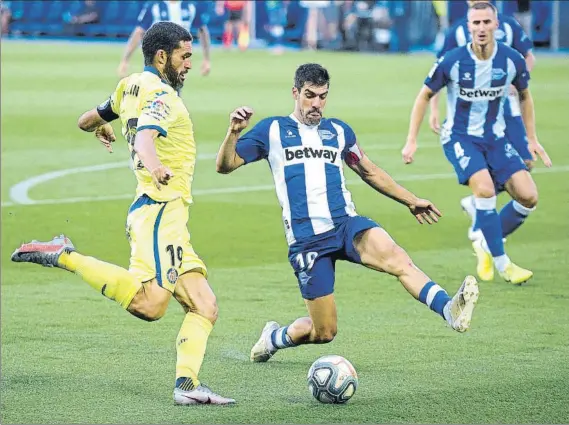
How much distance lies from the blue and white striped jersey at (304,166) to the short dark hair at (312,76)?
10.7 inches

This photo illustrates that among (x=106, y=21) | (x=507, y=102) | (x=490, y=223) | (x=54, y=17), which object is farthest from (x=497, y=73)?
(x=54, y=17)

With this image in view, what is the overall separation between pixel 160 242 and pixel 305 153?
3.65 feet

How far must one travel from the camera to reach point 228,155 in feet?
24.9

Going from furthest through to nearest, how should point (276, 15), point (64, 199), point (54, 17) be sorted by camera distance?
point (54, 17), point (276, 15), point (64, 199)

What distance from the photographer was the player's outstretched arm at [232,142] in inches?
278

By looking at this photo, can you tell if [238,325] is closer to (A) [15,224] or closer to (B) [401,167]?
(A) [15,224]

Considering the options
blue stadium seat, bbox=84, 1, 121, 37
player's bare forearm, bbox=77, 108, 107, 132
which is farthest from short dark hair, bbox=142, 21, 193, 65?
blue stadium seat, bbox=84, 1, 121, 37

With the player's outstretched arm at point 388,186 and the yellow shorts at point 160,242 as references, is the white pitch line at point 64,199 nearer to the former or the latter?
the player's outstretched arm at point 388,186

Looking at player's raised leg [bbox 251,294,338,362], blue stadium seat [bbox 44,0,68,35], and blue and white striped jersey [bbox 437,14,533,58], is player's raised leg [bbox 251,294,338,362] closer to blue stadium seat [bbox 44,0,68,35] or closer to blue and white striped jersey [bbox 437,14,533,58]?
blue and white striped jersey [bbox 437,14,533,58]

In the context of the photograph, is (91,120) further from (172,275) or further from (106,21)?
(106,21)

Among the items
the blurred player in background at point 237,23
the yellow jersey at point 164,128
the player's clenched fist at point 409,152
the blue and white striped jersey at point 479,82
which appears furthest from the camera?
the blurred player in background at point 237,23

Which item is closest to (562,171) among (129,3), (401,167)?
(401,167)

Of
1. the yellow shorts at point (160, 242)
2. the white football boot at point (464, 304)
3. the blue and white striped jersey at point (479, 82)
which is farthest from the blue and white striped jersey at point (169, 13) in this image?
the white football boot at point (464, 304)

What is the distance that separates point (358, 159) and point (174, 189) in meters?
1.24
